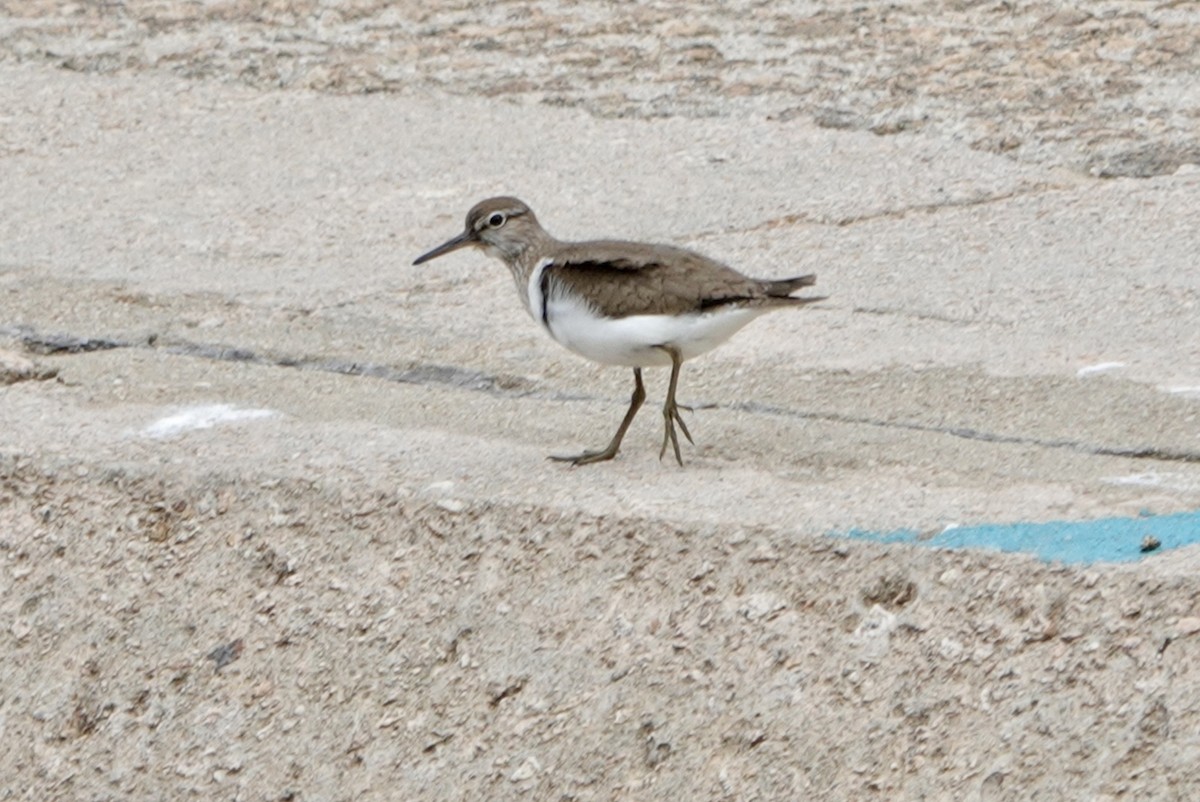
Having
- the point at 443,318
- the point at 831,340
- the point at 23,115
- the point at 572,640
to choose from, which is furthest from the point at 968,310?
the point at 23,115

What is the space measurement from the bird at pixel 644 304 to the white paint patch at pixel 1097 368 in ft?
2.58

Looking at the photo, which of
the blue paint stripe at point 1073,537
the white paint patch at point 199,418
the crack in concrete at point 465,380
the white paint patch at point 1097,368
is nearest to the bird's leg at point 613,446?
the crack in concrete at point 465,380

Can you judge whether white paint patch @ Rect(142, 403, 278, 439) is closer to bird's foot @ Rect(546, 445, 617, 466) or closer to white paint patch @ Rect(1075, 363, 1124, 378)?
bird's foot @ Rect(546, 445, 617, 466)

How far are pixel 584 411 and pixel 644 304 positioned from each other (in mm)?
612

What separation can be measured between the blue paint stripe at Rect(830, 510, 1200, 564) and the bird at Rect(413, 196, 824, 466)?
1.94ft

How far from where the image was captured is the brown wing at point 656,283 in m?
3.95

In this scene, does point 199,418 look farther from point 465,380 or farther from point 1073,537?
point 1073,537

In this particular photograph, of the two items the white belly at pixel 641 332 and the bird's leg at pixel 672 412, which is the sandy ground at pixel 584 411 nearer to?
the bird's leg at pixel 672 412

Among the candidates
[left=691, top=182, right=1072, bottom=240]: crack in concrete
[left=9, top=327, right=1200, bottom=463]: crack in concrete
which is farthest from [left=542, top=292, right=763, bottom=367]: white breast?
[left=691, top=182, right=1072, bottom=240]: crack in concrete

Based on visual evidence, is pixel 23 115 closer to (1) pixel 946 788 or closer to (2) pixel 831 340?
(2) pixel 831 340

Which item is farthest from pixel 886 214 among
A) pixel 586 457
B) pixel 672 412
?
pixel 586 457

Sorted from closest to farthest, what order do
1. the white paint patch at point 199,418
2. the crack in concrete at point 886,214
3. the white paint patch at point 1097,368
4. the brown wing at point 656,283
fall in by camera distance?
the brown wing at point 656,283
the white paint patch at point 199,418
the white paint patch at point 1097,368
the crack in concrete at point 886,214

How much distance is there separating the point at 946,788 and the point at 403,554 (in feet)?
3.73

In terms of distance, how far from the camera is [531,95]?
249 inches
